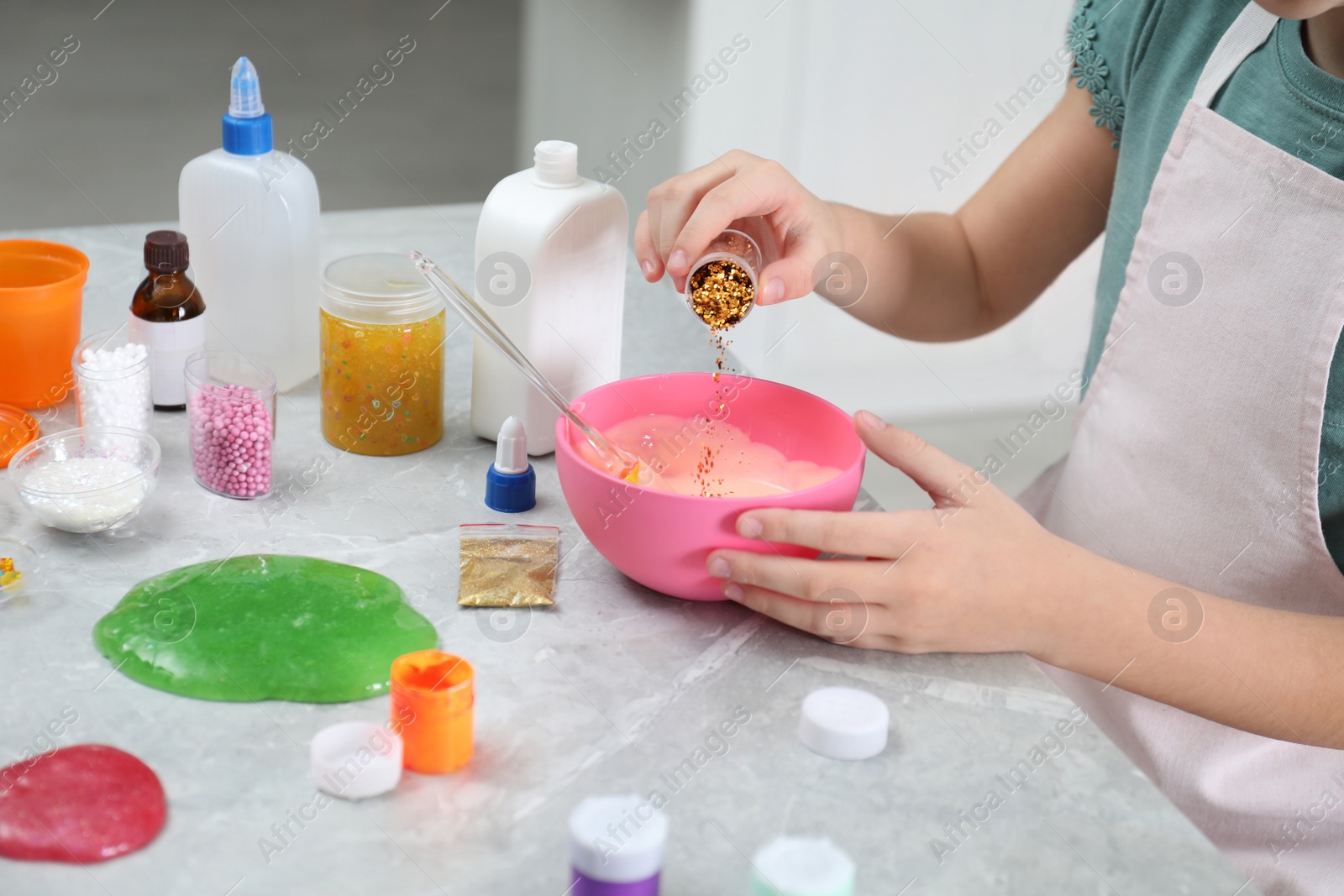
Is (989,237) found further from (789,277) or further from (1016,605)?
(1016,605)

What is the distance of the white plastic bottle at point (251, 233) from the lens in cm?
97

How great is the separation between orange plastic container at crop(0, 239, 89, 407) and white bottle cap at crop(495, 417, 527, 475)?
1.25ft

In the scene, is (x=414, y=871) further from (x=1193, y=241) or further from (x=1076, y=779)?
(x=1193, y=241)

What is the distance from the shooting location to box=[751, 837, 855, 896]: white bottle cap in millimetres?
552

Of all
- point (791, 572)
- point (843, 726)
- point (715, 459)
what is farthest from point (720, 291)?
point (843, 726)

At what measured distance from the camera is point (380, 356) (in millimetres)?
949

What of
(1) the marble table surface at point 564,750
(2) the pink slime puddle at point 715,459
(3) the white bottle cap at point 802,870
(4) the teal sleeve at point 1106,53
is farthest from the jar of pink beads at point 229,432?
(4) the teal sleeve at point 1106,53

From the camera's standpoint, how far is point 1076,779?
2.32ft

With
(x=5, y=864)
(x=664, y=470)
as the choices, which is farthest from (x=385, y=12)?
(x=5, y=864)

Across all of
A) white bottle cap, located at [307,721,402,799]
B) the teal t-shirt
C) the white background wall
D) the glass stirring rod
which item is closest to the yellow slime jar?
the glass stirring rod

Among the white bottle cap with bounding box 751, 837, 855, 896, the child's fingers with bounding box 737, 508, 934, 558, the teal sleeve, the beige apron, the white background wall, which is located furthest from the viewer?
the white background wall

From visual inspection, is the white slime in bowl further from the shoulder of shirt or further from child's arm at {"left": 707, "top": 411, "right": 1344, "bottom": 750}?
the shoulder of shirt

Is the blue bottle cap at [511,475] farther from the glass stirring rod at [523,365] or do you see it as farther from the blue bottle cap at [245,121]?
the blue bottle cap at [245,121]

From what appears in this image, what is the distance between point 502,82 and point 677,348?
3.46 meters
